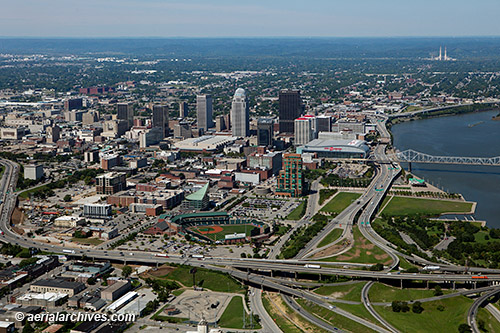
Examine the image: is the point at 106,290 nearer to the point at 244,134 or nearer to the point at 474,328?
the point at 474,328

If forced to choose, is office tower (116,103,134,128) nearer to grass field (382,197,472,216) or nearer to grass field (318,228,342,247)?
grass field (382,197,472,216)

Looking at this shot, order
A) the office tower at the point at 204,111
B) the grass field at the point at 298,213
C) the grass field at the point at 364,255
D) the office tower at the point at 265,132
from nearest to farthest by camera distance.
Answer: the grass field at the point at 364,255, the grass field at the point at 298,213, the office tower at the point at 265,132, the office tower at the point at 204,111

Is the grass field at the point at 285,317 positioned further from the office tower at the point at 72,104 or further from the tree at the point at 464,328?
the office tower at the point at 72,104

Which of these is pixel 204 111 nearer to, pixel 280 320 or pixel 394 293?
pixel 394 293

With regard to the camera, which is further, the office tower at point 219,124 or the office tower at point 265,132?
the office tower at point 219,124

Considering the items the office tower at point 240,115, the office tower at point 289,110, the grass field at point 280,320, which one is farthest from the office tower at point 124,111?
the grass field at point 280,320

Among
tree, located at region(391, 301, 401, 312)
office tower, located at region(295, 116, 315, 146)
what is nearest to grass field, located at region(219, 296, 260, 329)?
tree, located at region(391, 301, 401, 312)

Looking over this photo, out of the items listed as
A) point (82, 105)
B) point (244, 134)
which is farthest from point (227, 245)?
point (82, 105)

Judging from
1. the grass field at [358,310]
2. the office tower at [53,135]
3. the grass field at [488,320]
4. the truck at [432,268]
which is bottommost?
the grass field at [488,320]
